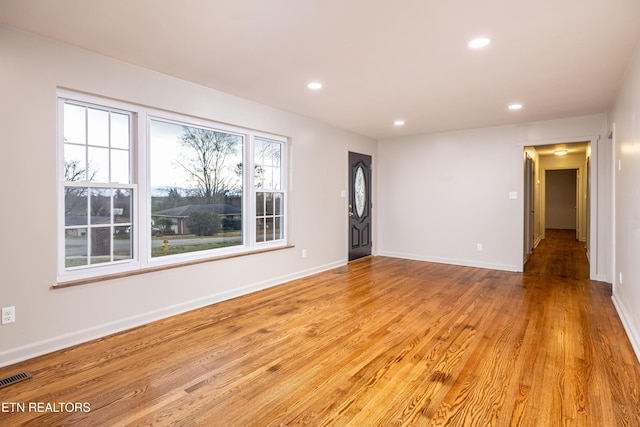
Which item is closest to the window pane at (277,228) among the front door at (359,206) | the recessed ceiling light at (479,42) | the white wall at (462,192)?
the front door at (359,206)

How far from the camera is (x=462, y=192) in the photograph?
242 inches

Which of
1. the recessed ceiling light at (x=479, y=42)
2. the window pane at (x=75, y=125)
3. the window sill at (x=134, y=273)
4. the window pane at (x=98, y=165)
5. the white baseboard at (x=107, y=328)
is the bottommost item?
the white baseboard at (x=107, y=328)

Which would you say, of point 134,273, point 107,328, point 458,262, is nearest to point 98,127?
point 134,273

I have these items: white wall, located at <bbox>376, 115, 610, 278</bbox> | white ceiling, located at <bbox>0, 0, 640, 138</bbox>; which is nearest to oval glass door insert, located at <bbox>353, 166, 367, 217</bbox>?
white wall, located at <bbox>376, 115, 610, 278</bbox>

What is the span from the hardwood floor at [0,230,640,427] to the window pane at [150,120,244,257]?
0.83 m

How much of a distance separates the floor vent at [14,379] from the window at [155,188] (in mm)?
781

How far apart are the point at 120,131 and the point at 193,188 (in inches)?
37.7

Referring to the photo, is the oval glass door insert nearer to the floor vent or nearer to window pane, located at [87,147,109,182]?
window pane, located at [87,147,109,182]

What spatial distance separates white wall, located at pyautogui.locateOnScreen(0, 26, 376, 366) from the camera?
2.52 meters

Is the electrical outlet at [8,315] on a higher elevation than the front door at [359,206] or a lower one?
lower

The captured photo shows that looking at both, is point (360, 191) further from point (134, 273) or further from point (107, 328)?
point (107, 328)

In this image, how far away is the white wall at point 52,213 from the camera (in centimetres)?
252

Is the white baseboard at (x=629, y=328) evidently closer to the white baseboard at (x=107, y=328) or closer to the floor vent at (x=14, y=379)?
the white baseboard at (x=107, y=328)

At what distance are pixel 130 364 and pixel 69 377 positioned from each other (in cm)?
36
